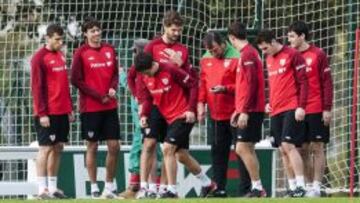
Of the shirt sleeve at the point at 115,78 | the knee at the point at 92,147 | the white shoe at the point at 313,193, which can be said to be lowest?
the white shoe at the point at 313,193

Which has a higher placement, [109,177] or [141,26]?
[141,26]

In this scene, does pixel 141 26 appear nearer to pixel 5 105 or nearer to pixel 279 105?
pixel 5 105

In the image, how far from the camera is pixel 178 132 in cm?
2066

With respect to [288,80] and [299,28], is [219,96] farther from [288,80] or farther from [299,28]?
[299,28]

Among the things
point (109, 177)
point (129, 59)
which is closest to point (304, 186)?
point (109, 177)

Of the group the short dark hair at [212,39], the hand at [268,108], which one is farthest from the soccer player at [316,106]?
the short dark hair at [212,39]

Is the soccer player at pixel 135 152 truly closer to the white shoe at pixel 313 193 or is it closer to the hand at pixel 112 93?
the hand at pixel 112 93

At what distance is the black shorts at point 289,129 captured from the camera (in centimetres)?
2056

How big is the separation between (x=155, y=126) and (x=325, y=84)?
211cm

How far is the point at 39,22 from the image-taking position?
25.5 meters

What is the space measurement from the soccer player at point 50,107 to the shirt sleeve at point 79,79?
14cm

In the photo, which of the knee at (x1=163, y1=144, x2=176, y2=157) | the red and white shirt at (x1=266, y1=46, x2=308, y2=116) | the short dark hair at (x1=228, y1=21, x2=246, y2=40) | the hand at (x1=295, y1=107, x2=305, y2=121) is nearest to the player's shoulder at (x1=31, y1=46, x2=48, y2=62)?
the knee at (x1=163, y1=144, x2=176, y2=157)

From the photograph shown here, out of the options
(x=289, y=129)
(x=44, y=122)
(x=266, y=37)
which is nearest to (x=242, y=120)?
(x=289, y=129)

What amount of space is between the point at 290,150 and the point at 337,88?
4.22 metres
